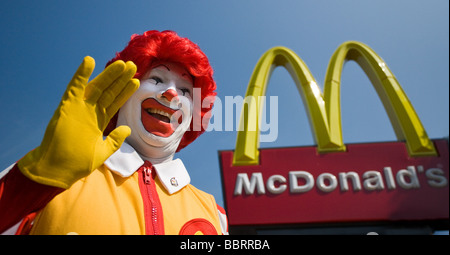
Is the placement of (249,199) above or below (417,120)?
below

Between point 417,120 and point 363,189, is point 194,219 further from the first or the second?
point 417,120

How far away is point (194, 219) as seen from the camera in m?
1.46

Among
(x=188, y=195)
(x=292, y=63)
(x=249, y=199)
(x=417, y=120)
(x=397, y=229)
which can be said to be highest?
(x=292, y=63)

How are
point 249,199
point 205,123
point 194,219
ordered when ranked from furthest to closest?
point 249,199, point 205,123, point 194,219

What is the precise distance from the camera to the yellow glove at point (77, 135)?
3.28ft

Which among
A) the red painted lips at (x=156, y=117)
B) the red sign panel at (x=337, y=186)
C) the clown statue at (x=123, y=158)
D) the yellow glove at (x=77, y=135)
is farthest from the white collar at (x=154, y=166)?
the red sign panel at (x=337, y=186)

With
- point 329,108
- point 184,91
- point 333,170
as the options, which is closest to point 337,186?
point 333,170

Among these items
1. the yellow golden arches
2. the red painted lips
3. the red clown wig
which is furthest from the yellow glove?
the yellow golden arches

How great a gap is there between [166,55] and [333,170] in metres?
3.54

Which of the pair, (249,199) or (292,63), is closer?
(249,199)

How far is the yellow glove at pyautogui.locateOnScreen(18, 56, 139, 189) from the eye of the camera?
1.00 meters
